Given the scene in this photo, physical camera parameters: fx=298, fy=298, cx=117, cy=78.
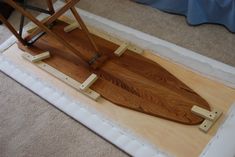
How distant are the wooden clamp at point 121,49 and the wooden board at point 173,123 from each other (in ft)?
0.55

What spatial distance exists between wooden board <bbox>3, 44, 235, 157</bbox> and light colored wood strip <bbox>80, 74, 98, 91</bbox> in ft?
0.15

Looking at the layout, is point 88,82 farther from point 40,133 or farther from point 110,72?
point 40,133

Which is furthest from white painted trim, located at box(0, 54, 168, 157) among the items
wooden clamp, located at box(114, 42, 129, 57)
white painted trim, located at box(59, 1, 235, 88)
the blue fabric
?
the blue fabric

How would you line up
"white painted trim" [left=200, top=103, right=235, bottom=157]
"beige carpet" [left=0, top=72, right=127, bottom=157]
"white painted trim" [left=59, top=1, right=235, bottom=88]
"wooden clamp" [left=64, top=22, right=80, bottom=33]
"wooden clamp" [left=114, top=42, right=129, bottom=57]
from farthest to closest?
1. "wooden clamp" [left=64, top=22, right=80, bottom=33]
2. "wooden clamp" [left=114, top=42, right=129, bottom=57]
3. "white painted trim" [left=59, top=1, right=235, bottom=88]
4. "beige carpet" [left=0, top=72, right=127, bottom=157]
5. "white painted trim" [left=200, top=103, right=235, bottom=157]

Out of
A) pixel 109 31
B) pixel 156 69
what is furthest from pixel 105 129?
pixel 109 31

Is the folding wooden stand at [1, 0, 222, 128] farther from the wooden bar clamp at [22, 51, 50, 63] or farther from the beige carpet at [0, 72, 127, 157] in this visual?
the beige carpet at [0, 72, 127, 157]

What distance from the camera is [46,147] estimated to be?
1.37 meters

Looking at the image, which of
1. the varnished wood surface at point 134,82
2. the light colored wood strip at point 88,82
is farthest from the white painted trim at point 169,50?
the light colored wood strip at point 88,82

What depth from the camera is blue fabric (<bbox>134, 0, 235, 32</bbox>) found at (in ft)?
5.38

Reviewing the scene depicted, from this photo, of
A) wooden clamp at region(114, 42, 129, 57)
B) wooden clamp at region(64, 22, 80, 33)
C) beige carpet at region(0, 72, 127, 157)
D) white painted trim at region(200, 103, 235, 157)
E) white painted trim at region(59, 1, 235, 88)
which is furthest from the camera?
wooden clamp at region(64, 22, 80, 33)

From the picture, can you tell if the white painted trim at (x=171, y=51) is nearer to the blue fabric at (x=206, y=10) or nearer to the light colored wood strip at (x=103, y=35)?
the light colored wood strip at (x=103, y=35)

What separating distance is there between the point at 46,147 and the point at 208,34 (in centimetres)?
109

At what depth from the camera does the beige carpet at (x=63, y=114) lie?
1.36m

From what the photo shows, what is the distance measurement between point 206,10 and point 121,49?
55 centimetres
